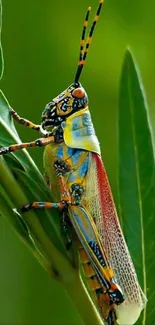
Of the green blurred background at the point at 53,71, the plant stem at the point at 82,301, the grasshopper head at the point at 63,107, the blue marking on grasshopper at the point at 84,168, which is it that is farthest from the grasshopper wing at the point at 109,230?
the green blurred background at the point at 53,71

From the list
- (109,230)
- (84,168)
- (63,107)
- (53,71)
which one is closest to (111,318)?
(109,230)

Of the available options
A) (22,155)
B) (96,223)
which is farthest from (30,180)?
(96,223)

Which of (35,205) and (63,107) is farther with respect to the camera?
(63,107)

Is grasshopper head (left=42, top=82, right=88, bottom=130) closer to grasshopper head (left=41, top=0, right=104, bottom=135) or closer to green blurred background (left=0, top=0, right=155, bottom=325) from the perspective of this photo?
grasshopper head (left=41, top=0, right=104, bottom=135)

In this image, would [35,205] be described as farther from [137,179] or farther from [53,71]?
[53,71]

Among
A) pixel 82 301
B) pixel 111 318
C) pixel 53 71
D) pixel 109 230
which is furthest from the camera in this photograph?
pixel 53 71

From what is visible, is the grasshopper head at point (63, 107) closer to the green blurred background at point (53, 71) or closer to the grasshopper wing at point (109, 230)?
the grasshopper wing at point (109, 230)

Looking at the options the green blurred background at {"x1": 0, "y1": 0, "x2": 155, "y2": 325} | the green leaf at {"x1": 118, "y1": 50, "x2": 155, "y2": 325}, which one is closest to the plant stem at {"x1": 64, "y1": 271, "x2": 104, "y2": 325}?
the green leaf at {"x1": 118, "y1": 50, "x2": 155, "y2": 325}
